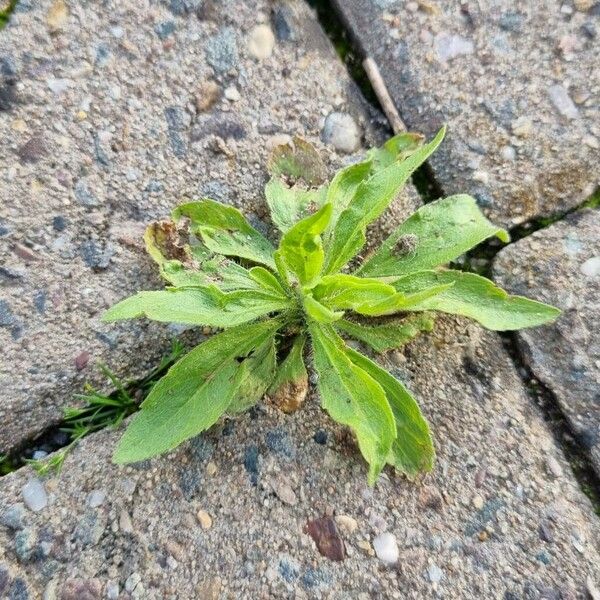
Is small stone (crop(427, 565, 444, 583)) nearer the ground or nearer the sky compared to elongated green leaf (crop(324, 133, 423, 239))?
nearer the ground

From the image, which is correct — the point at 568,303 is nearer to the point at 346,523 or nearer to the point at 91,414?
the point at 346,523

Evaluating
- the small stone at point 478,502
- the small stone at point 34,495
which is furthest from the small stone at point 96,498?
the small stone at point 478,502

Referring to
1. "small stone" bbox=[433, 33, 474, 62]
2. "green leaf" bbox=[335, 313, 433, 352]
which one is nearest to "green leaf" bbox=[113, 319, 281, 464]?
"green leaf" bbox=[335, 313, 433, 352]

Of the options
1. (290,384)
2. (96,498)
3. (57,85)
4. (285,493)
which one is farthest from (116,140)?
(285,493)

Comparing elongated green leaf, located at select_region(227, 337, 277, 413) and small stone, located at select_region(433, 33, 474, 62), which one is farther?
small stone, located at select_region(433, 33, 474, 62)

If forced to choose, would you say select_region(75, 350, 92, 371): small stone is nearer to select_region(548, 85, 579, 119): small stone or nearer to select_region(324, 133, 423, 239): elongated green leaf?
select_region(324, 133, 423, 239): elongated green leaf

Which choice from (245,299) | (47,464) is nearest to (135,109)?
(245,299)
